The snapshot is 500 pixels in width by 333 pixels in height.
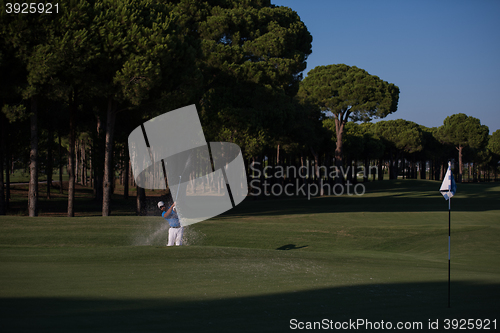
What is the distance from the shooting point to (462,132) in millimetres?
83688

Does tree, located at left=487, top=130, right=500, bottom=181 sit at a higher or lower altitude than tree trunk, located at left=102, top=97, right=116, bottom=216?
higher

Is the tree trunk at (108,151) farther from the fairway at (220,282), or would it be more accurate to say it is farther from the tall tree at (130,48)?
the fairway at (220,282)

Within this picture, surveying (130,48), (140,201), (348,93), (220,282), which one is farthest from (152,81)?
(348,93)

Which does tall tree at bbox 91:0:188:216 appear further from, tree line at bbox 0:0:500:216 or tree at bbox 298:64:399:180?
tree at bbox 298:64:399:180

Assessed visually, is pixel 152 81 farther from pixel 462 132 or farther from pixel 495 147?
pixel 495 147

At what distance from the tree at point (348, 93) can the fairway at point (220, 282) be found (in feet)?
108

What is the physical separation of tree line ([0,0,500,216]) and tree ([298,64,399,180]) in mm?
124

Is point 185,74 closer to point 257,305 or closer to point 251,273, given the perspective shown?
point 251,273

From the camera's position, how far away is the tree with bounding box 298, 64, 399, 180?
1909 inches

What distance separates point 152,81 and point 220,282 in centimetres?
1479

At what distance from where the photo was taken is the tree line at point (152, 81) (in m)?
19.8

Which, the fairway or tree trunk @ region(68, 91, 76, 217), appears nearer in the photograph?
the fairway

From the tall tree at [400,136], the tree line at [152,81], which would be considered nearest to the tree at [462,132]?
the tall tree at [400,136]

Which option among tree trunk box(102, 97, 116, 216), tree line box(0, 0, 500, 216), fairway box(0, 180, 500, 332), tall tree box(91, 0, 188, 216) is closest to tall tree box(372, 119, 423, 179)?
tree line box(0, 0, 500, 216)
